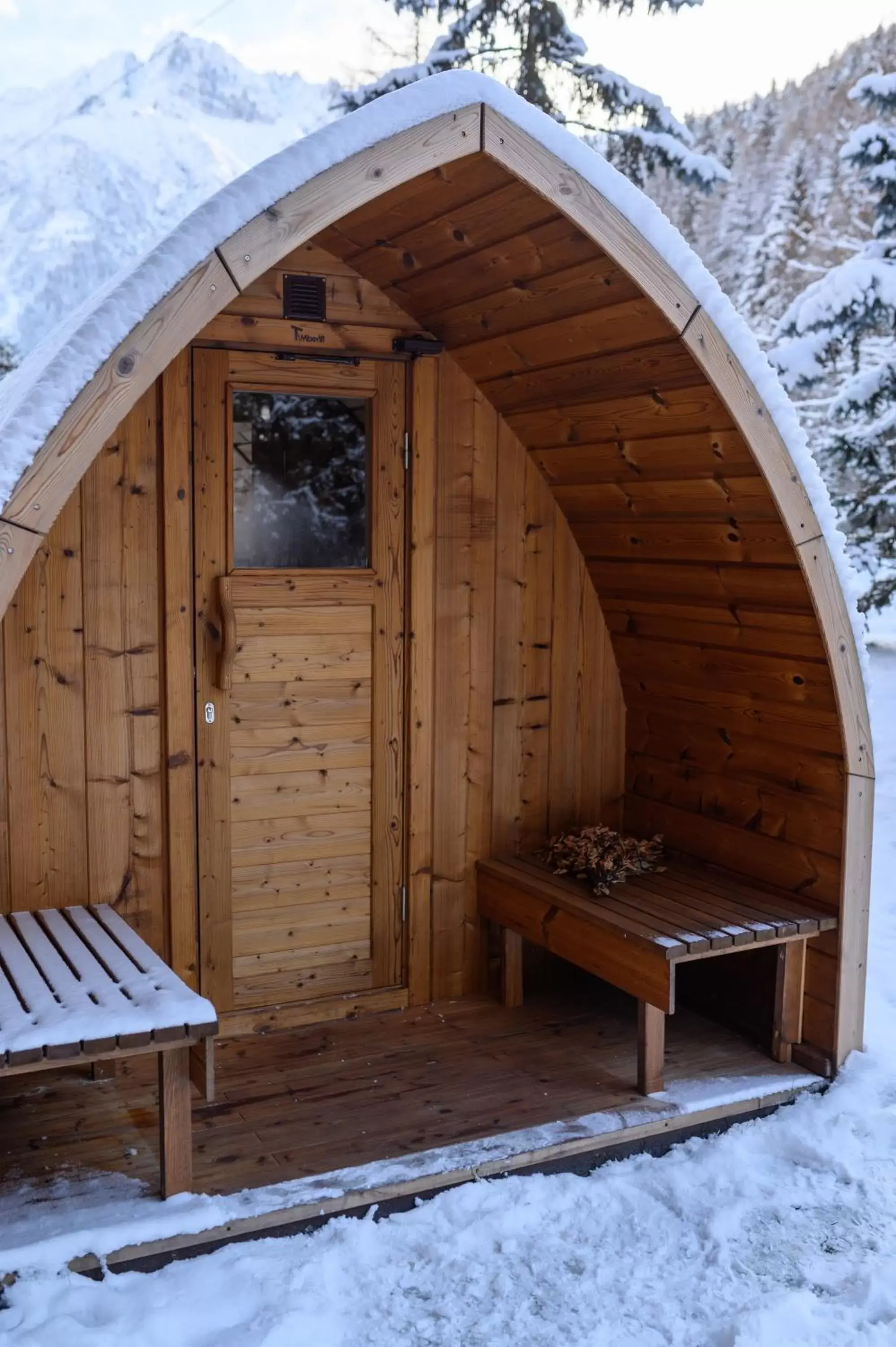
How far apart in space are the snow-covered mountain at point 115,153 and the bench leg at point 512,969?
2808cm

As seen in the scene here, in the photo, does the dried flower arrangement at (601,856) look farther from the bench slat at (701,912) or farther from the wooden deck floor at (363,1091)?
the wooden deck floor at (363,1091)

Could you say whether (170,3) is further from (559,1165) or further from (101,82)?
(559,1165)

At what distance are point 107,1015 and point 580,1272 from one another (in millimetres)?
1304

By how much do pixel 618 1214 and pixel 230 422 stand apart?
2621 mm

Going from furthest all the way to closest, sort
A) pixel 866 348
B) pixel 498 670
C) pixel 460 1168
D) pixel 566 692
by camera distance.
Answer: pixel 866 348
pixel 566 692
pixel 498 670
pixel 460 1168

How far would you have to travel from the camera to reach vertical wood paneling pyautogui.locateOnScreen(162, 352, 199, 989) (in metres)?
3.91

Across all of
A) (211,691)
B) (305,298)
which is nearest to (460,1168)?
(211,691)

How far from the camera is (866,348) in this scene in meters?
10.6

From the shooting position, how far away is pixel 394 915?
451 centimetres

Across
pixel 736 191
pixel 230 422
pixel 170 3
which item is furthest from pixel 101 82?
pixel 230 422

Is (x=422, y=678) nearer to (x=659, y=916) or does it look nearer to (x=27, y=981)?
(x=659, y=916)

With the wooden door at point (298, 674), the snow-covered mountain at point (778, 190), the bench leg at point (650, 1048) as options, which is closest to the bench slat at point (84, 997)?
the wooden door at point (298, 674)

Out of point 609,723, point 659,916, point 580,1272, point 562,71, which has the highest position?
point 562,71

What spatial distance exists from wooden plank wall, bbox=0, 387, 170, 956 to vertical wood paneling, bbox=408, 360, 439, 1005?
0.91 m
